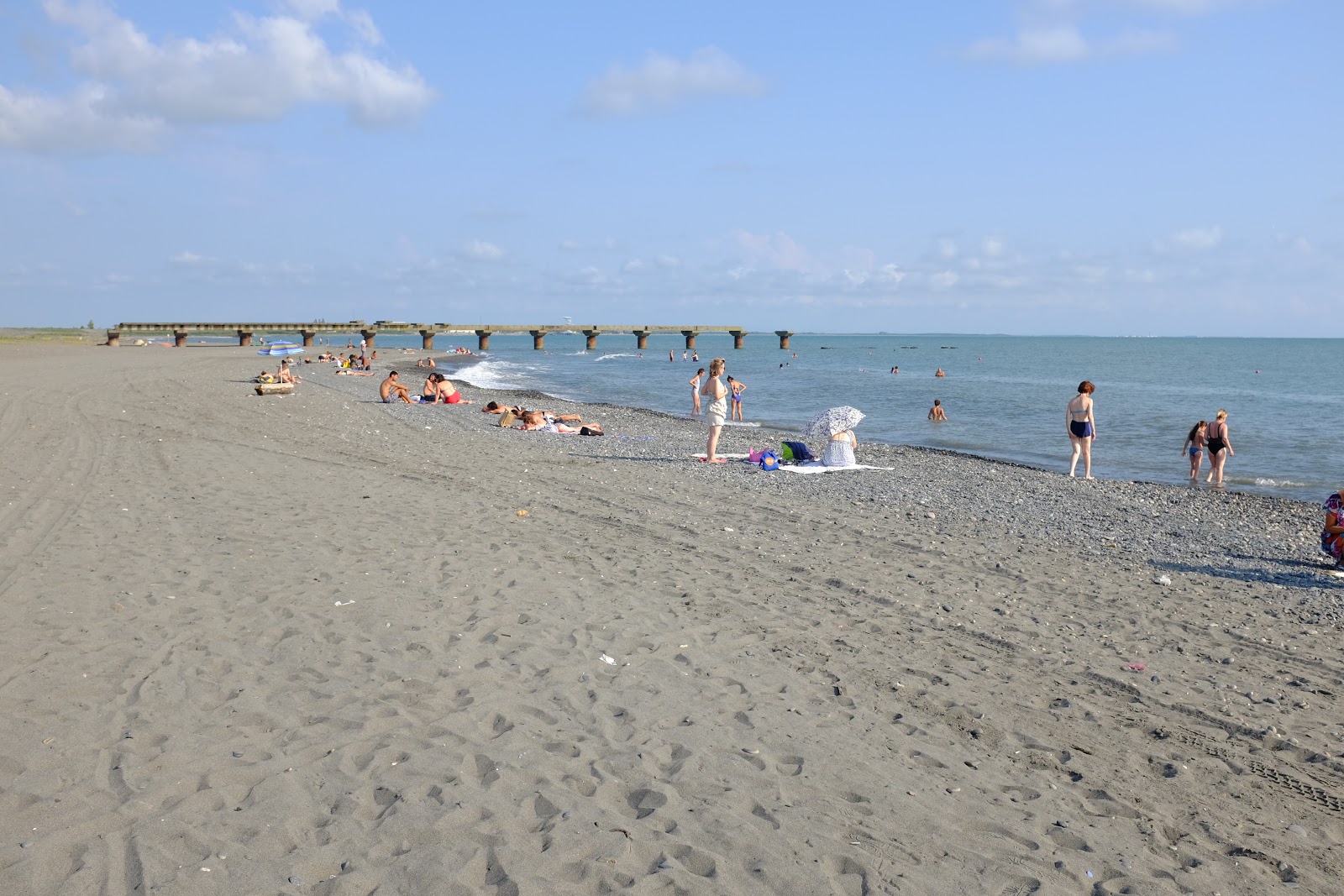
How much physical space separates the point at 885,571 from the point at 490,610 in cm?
333

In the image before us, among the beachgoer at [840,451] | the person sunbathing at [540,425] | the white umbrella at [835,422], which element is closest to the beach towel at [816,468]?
the beachgoer at [840,451]

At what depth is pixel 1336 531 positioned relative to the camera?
877cm

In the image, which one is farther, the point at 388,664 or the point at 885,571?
the point at 885,571

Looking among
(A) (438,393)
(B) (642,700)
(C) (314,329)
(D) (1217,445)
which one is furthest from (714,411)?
(C) (314,329)

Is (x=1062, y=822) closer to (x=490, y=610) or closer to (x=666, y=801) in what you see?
(x=666, y=801)

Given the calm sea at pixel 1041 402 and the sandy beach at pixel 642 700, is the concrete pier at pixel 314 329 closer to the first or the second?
the calm sea at pixel 1041 402

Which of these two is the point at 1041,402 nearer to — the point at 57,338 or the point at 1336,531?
the point at 1336,531

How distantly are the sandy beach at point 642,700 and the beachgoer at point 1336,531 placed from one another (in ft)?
1.16

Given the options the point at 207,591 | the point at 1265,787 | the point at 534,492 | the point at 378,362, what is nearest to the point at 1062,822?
the point at 1265,787

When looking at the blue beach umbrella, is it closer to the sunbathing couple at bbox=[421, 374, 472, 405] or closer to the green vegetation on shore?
the green vegetation on shore

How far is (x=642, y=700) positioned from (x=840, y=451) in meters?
9.87

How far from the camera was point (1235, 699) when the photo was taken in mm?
5195

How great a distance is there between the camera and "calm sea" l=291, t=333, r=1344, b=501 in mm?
19531

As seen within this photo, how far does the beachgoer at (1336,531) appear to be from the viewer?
8656 millimetres
